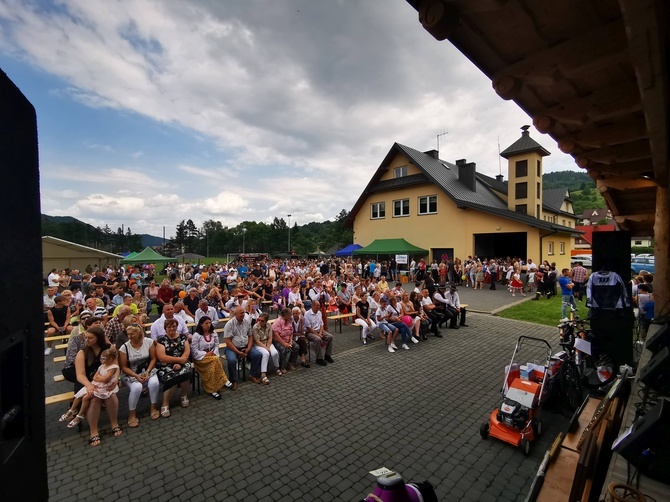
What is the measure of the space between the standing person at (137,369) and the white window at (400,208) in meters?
24.1

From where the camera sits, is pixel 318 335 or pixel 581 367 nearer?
pixel 581 367

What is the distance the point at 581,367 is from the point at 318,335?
5146 mm

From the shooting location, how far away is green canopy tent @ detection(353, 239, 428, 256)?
25.2m

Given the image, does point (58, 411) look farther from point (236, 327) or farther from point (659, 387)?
point (659, 387)

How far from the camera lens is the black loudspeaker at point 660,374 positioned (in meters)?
3.81

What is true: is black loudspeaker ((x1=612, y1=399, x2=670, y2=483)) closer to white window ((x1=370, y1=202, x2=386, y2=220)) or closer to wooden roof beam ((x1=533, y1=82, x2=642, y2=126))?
wooden roof beam ((x1=533, y1=82, x2=642, y2=126))

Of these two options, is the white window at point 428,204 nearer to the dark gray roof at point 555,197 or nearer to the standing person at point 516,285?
the standing person at point 516,285

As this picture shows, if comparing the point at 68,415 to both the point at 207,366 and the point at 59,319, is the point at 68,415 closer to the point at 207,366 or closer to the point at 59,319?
the point at 207,366

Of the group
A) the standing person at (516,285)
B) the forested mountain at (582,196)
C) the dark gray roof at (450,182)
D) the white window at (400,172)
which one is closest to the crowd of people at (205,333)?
the standing person at (516,285)

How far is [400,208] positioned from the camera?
27.5 m

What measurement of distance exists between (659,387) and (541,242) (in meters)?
19.6

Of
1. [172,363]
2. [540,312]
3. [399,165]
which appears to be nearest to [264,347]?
[172,363]

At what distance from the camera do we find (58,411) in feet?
17.2

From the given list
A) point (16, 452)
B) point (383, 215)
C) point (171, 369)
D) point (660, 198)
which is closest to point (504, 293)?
point (660, 198)
